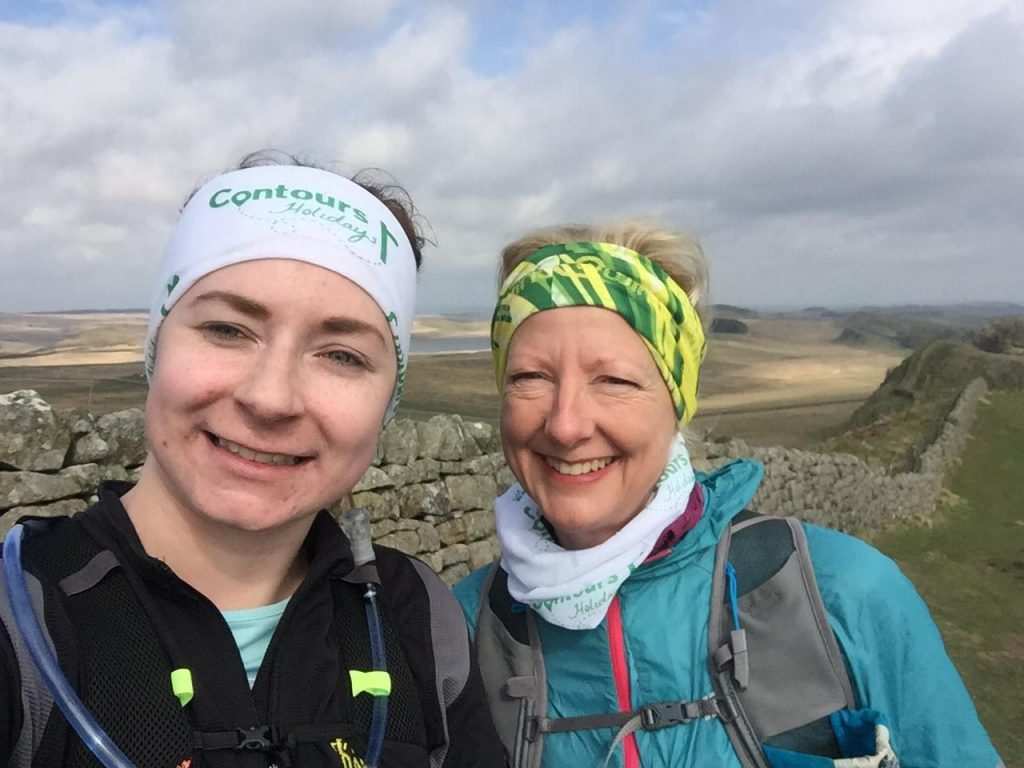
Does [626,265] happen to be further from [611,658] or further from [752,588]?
[611,658]

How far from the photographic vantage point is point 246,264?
149 cm

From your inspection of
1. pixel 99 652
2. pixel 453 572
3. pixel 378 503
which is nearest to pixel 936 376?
pixel 453 572

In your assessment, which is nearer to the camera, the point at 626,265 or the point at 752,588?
the point at 752,588


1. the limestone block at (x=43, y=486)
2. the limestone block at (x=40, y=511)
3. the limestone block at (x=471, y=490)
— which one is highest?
the limestone block at (x=43, y=486)

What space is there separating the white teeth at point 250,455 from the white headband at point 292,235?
1.06ft

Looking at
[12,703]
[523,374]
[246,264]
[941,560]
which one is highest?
[246,264]

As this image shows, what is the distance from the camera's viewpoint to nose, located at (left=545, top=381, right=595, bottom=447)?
1.89 m

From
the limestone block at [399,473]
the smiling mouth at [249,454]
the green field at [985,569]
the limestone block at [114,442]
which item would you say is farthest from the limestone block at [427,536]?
the green field at [985,569]

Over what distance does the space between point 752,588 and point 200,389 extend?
1.33 m

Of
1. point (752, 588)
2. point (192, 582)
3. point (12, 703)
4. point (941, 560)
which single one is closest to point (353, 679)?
point (192, 582)

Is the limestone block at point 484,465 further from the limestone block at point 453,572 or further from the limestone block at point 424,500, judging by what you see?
the limestone block at point 453,572

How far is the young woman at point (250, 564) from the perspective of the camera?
46.6 inches

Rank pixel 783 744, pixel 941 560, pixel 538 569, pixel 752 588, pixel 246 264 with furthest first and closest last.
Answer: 1. pixel 941 560
2. pixel 538 569
3. pixel 752 588
4. pixel 783 744
5. pixel 246 264

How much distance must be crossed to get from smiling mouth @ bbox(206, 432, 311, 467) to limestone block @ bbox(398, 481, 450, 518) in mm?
3869
